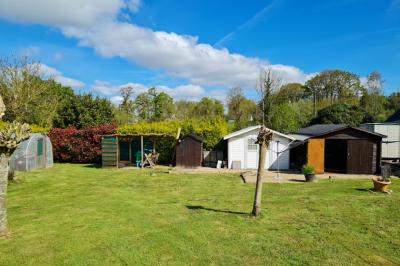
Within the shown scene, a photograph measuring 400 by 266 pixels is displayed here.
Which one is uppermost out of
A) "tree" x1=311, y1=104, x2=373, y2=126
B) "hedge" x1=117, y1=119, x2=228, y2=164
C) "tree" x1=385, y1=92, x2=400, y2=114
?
"tree" x1=385, y1=92, x2=400, y2=114

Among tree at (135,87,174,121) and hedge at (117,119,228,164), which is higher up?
tree at (135,87,174,121)

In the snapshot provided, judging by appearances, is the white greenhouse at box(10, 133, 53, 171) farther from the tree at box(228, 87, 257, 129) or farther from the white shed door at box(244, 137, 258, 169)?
the tree at box(228, 87, 257, 129)

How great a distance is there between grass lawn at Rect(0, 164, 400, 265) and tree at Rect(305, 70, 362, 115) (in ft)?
128

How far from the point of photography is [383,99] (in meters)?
44.8

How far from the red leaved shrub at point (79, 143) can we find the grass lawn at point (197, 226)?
9.53m

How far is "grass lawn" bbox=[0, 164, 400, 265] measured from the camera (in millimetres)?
5621

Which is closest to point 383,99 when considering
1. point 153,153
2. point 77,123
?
point 153,153

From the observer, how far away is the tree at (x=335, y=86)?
49781mm

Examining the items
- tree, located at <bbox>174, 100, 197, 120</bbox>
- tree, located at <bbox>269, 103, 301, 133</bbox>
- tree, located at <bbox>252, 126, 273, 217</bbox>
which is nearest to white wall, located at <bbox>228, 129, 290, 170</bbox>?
tree, located at <bbox>269, 103, 301, 133</bbox>

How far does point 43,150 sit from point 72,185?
7966 millimetres

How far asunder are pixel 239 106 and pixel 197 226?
35.3 meters

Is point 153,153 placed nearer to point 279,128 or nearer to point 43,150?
point 43,150

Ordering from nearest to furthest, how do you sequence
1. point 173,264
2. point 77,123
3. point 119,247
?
1. point 173,264
2. point 119,247
3. point 77,123

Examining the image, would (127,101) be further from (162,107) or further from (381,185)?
(381,185)
